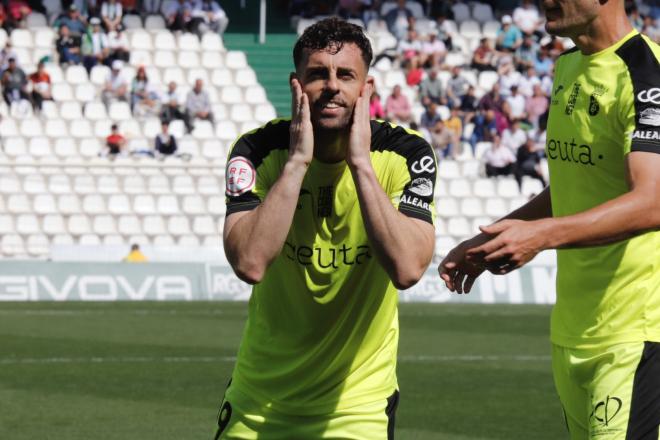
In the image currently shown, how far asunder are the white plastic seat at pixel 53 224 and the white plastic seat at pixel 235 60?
6.29m

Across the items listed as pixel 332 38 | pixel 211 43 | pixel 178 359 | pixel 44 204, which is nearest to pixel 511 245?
pixel 332 38

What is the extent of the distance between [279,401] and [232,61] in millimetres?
23778

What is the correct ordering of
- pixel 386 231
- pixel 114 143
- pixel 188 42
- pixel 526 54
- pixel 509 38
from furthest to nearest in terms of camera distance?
pixel 509 38 → pixel 526 54 → pixel 188 42 → pixel 114 143 → pixel 386 231

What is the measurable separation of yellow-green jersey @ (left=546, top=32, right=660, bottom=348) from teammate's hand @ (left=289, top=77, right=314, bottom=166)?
43.8 inches

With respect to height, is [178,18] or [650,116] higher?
[650,116]

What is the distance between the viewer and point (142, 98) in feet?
83.5

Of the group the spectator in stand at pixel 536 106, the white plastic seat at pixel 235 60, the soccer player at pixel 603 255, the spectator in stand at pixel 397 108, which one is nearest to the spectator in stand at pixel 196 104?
the white plastic seat at pixel 235 60

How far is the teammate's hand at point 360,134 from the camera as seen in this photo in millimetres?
4207

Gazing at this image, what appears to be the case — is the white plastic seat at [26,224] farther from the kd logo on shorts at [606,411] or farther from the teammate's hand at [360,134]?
the teammate's hand at [360,134]

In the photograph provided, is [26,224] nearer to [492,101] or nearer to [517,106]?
[492,101]

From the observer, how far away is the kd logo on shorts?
4.67 meters

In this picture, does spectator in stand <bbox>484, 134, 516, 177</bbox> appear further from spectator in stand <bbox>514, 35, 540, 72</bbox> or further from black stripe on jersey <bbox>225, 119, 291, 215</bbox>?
black stripe on jersey <bbox>225, 119, 291, 215</bbox>

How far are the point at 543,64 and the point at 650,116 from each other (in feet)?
81.0

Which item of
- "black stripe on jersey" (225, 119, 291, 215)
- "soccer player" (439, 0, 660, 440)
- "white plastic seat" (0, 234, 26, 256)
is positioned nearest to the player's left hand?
"soccer player" (439, 0, 660, 440)
